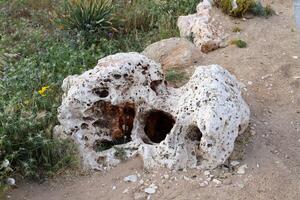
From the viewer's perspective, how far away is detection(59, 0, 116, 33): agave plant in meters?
8.07

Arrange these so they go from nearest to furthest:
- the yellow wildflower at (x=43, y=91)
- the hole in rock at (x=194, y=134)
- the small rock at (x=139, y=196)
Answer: the small rock at (x=139, y=196)
the hole in rock at (x=194, y=134)
the yellow wildflower at (x=43, y=91)

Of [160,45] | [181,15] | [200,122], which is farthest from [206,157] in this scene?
[181,15]

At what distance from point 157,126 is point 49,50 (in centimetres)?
283

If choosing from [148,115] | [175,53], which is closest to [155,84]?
[148,115]

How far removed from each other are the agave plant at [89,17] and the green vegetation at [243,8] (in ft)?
5.57

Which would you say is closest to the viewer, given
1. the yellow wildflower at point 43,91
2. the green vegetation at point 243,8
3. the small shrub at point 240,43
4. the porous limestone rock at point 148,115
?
the porous limestone rock at point 148,115

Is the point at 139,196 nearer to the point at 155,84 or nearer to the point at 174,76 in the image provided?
the point at 155,84

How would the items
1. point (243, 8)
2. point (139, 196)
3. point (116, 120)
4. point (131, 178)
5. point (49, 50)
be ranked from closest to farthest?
point (139, 196)
point (131, 178)
point (116, 120)
point (49, 50)
point (243, 8)

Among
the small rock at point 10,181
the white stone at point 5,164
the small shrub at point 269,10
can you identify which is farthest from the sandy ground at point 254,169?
the small shrub at point 269,10

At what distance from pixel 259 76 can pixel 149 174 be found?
2411 mm

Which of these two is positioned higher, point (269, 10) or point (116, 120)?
point (269, 10)

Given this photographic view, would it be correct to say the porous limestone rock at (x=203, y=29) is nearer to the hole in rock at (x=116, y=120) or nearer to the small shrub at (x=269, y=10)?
the small shrub at (x=269, y=10)

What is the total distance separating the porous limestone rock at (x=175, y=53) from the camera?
22.7ft

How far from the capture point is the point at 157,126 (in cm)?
539
